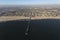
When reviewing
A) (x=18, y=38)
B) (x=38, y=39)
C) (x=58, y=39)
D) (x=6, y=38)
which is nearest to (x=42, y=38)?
(x=38, y=39)

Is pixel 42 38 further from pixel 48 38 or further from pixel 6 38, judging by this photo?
pixel 6 38

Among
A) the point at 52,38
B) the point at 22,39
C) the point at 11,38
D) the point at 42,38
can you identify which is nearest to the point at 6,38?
the point at 11,38

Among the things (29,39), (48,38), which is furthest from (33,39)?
(48,38)

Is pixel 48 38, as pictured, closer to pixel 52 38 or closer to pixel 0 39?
pixel 52 38

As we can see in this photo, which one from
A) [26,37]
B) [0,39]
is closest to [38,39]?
[26,37]

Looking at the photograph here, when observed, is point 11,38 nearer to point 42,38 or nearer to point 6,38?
point 6,38

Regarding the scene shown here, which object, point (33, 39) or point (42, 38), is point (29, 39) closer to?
point (33, 39)
